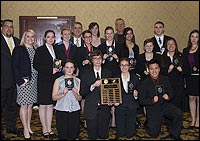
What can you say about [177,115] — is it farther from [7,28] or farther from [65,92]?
[7,28]

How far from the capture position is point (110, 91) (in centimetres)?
431

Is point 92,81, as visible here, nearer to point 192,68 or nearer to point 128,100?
point 128,100

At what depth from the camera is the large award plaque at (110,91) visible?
4.28 m

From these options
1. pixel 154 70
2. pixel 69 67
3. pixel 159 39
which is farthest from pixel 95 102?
pixel 159 39

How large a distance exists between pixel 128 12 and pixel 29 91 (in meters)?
4.19

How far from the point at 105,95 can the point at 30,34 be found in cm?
135

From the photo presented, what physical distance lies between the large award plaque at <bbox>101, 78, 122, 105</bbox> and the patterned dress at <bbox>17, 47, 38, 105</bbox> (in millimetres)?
974

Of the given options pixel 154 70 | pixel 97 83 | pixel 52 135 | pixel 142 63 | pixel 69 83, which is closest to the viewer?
pixel 69 83

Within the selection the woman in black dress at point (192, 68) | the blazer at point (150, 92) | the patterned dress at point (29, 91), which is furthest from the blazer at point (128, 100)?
the patterned dress at point (29, 91)

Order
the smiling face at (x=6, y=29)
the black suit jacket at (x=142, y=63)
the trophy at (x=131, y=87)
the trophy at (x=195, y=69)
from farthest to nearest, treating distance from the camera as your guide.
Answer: the black suit jacket at (x=142, y=63) → the trophy at (x=195, y=69) → the trophy at (x=131, y=87) → the smiling face at (x=6, y=29)

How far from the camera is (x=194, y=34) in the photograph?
4762 millimetres

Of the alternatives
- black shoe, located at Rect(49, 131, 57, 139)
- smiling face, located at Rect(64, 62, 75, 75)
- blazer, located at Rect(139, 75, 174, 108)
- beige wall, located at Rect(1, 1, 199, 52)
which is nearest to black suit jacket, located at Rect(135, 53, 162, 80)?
blazer, located at Rect(139, 75, 174, 108)

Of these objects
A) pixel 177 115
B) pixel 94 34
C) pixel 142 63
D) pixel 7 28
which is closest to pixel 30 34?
pixel 7 28

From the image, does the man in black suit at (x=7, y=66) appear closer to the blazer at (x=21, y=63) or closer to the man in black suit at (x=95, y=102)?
the blazer at (x=21, y=63)
